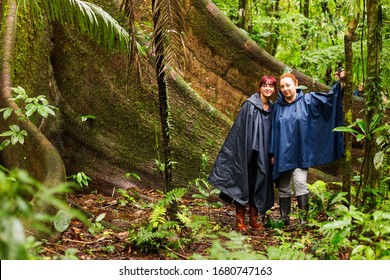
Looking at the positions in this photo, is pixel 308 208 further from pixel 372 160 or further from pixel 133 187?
pixel 133 187

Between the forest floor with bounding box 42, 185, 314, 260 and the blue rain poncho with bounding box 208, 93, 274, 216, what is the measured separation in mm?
370

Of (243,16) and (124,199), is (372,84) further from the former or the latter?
(243,16)

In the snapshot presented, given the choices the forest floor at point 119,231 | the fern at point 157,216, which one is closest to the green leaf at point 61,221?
the forest floor at point 119,231

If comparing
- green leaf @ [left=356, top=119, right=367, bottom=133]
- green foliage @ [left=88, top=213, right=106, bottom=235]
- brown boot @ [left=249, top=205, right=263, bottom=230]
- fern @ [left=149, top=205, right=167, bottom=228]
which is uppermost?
green leaf @ [left=356, top=119, right=367, bottom=133]

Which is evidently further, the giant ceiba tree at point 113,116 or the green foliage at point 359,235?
the giant ceiba tree at point 113,116

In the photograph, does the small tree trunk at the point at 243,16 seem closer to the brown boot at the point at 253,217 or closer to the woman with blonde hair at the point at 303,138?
the woman with blonde hair at the point at 303,138

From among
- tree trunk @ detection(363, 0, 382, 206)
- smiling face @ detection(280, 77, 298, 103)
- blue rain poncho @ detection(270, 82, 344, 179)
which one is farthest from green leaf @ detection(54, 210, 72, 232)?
smiling face @ detection(280, 77, 298, 103)

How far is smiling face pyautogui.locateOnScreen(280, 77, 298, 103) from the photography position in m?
5.55

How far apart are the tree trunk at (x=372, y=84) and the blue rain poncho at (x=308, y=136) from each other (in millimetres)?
1128

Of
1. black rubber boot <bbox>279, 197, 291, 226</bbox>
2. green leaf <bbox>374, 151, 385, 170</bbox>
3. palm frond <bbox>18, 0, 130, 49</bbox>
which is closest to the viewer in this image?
green leaf <bbox>374, 151, 385, 170</bbox>

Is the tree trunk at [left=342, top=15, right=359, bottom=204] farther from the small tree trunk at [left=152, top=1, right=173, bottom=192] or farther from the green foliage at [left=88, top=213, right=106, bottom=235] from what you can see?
the green foliage at [left=88, top=213, right=106, bottom=235]

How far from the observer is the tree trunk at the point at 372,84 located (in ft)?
14.1

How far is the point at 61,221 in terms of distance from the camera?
4.35m
